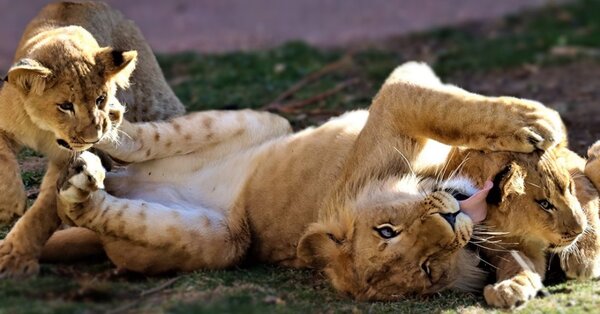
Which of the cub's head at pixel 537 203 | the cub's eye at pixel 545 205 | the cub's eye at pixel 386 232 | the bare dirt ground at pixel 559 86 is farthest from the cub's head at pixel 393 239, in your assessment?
the bare dirt ground at pixel 559 86

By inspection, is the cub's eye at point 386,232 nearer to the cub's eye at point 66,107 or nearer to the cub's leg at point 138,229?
the cub's leg at point 138,229

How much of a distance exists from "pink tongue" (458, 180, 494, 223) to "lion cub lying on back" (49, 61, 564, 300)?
20mm

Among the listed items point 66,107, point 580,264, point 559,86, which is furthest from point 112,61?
point 559,86

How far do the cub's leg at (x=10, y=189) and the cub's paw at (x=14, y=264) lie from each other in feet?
1.35

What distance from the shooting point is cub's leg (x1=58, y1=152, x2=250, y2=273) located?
13.3ft

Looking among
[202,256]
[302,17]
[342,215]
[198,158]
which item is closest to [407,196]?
[342,215]

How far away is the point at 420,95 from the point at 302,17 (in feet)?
22.3

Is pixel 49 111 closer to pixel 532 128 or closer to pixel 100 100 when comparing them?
pixel 100 100

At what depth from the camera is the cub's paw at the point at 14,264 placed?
3.89 meters

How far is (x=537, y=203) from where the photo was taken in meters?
4.11

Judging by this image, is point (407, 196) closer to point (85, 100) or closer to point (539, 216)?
point (539, 216)

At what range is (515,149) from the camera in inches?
155

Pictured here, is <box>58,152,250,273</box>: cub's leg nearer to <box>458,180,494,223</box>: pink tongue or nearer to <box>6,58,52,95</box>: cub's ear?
<box>6,58,52,95</box>: cub's ear

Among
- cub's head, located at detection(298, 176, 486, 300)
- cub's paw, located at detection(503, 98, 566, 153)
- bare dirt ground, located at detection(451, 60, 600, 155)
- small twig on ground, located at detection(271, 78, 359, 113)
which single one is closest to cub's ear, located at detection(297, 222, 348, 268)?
cub's head, located at detection(298, 176, 486, 300)
